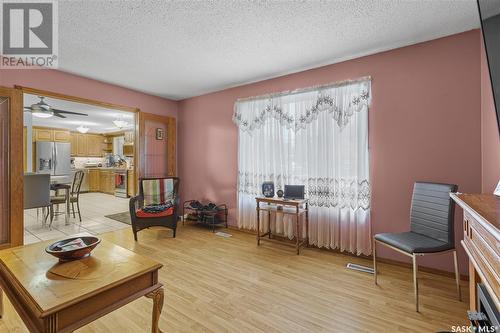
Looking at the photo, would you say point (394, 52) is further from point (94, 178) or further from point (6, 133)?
point (94, 178)

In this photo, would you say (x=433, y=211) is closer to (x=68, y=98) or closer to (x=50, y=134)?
(x=68, y=98)

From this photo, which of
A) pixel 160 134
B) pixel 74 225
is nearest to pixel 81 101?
pixel 160 134

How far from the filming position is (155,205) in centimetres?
379

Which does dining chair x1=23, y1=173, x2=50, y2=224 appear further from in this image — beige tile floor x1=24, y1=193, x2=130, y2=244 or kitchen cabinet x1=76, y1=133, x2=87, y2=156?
kitchen cabinet x1=76, y1=133, x2=87, y2=156

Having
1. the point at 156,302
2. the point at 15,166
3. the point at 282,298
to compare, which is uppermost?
the point at 15,166

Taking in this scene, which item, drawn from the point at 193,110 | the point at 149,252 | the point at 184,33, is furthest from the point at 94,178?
the point at 184,33

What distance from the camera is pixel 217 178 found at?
165 inches

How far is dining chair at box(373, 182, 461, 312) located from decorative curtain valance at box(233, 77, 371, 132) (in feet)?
3.76

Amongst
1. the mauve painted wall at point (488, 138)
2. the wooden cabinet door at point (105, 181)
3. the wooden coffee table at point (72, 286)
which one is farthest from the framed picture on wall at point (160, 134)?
the mauve painted wall at point (488, 138)

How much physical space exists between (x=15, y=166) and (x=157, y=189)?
174 cm

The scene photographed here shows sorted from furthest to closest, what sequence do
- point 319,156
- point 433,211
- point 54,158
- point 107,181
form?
point 107,181 < point 54,158 < point 319,156 < point 433,211

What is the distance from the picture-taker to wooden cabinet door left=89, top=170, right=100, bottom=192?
8.11 metres

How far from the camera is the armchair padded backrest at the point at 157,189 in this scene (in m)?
3.79

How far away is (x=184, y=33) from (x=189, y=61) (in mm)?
675
